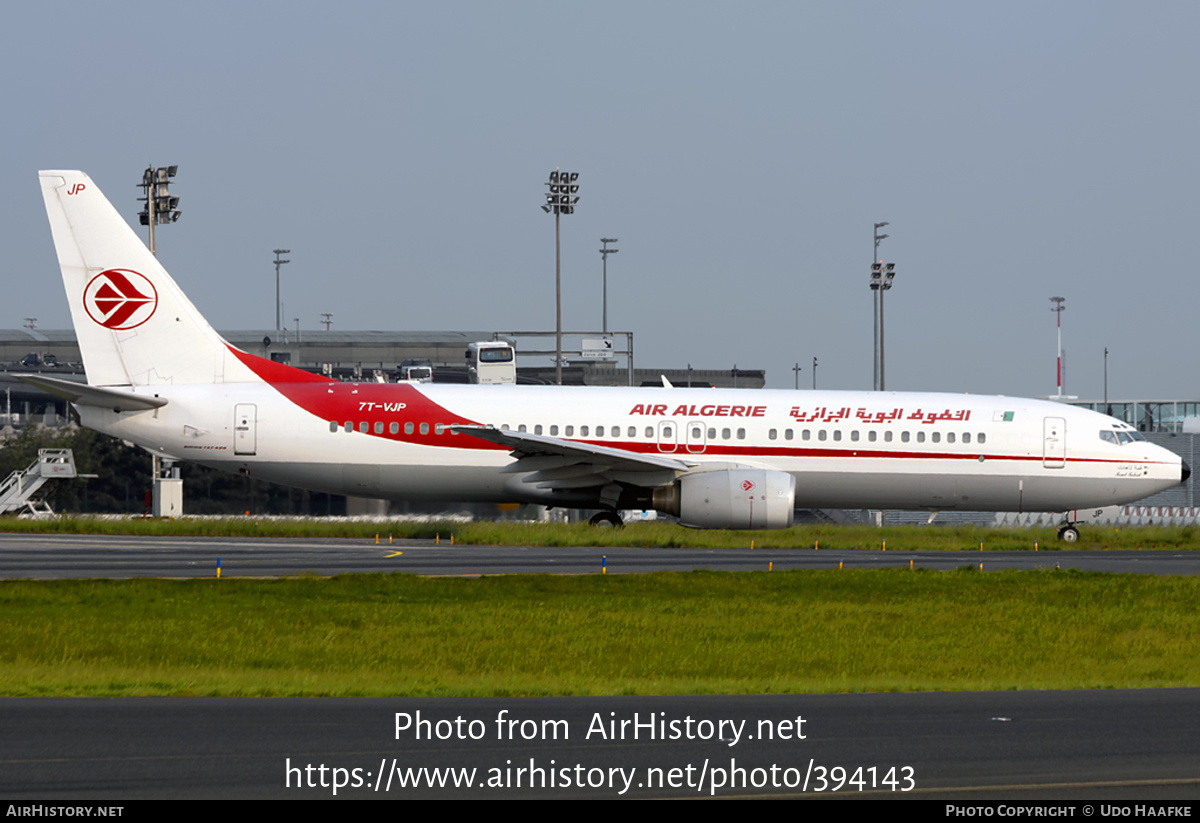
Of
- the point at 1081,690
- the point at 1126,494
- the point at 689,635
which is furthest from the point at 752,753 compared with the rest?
the point at 1126,494

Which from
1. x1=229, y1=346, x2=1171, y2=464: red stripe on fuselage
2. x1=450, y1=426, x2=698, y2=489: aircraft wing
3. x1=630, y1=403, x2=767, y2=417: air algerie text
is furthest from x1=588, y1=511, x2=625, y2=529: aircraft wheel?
x1=630, y1=403, x2=767, y2=417: air algerie text

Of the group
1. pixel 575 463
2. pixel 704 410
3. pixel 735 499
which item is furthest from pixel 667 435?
pixel 735 499

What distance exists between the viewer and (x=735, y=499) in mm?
32812

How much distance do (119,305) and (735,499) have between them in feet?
54.5

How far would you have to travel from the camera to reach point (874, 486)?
1377 inches

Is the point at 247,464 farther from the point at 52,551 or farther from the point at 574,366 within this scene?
the point at 574,366

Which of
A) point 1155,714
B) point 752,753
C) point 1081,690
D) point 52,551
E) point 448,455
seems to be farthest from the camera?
point 448,455

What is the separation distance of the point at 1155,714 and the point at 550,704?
5382 millimetres

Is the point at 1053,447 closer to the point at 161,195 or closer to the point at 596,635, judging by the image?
the point at 596,635

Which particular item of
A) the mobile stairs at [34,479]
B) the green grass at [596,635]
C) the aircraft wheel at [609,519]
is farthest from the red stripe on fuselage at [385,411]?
the mobile stairs at [34,479]

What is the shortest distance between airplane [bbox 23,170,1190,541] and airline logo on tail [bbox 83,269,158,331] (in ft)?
0.12

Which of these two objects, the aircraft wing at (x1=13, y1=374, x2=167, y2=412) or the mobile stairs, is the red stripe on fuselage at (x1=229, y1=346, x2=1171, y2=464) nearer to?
the aircraft wing at (x1=13, y1=374, x2=167, y2=412)

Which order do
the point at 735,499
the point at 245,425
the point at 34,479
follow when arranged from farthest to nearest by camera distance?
the point at 34,479 → the point at 245,425 → the point at 735,499

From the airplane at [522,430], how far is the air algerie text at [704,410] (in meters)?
0.04
